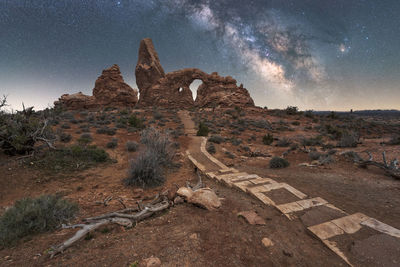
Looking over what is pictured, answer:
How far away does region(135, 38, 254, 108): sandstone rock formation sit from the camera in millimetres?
39938

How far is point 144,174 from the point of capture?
5387mm

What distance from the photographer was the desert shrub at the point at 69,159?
19.9ft

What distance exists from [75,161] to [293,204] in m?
7.79

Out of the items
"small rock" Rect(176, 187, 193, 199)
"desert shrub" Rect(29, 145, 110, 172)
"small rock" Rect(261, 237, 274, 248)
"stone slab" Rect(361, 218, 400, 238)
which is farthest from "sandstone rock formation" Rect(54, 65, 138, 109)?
"stone slab" Rect(361, 218, 400, 238)

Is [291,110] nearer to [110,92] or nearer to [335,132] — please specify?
[335,132]

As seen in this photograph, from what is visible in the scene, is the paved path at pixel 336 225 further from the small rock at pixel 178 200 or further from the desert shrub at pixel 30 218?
the desert shrub at pixel 30 218

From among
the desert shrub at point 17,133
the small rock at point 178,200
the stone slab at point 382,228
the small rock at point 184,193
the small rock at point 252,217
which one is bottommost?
the stone slab at point 382,228

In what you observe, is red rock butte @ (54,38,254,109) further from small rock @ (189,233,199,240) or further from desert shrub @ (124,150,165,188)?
small rock @ (189,233,199,240)

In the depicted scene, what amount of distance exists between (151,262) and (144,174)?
12.1 feet

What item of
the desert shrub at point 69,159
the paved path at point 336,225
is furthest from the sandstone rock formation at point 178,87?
the paved path at point 336,225

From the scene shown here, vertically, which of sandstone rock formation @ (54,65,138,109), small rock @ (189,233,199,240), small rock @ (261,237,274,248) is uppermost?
A: sandstone rock formation @ (54,65,138,109)

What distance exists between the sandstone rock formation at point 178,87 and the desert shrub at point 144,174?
112 ft

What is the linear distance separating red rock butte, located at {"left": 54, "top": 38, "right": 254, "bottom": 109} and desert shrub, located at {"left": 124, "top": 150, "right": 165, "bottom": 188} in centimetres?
3359

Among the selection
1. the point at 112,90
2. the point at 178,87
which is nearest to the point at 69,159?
the point at 112,90
